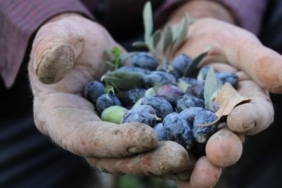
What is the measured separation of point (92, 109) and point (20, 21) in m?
0.29

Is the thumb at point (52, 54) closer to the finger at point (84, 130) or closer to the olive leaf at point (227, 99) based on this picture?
the finger at point (84, 130)

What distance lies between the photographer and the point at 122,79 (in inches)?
39.4

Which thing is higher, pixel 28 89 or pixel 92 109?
pixel 92 109

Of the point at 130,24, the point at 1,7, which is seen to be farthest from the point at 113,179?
the point at 1,7

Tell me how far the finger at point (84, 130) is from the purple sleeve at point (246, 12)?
599 millimetres

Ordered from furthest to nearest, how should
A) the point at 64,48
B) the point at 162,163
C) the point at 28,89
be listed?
the point at 28,89
the point at 64,48
the point at 162,163

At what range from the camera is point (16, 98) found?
1342 millimetres

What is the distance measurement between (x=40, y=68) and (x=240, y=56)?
0.40 metres

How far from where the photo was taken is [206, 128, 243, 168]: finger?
757 mm

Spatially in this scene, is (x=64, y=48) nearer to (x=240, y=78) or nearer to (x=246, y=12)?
(x=240, y=78)

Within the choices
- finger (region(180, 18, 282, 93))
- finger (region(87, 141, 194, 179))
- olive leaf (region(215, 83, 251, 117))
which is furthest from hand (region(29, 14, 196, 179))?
finger (region(180, 18, 282, 93))

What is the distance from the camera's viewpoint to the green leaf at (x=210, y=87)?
0.91 m

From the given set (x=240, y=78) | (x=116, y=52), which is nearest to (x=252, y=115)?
(x=240, y=78)

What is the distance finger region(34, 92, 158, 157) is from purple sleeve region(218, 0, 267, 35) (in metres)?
0.60
